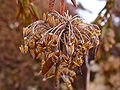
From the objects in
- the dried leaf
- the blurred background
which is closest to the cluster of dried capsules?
the dried leaf

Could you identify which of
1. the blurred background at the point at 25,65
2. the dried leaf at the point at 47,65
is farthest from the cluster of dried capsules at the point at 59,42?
the blurred background at the point at 25,65

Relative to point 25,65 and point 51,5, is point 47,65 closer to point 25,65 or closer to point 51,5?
point 51,5

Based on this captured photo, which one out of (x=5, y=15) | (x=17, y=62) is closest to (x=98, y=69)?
(x=17, y=62)

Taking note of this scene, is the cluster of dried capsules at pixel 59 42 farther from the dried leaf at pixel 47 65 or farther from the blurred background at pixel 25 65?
the blurred background at pixel 25 65

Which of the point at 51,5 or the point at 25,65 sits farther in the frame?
the point at 25,65

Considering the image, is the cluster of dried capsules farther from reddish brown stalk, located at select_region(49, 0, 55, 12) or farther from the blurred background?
the blurred background

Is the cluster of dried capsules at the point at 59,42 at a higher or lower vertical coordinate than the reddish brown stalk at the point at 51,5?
lower

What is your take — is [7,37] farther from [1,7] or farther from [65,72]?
[65,72]

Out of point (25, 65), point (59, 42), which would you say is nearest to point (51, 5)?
point (59, 42)
